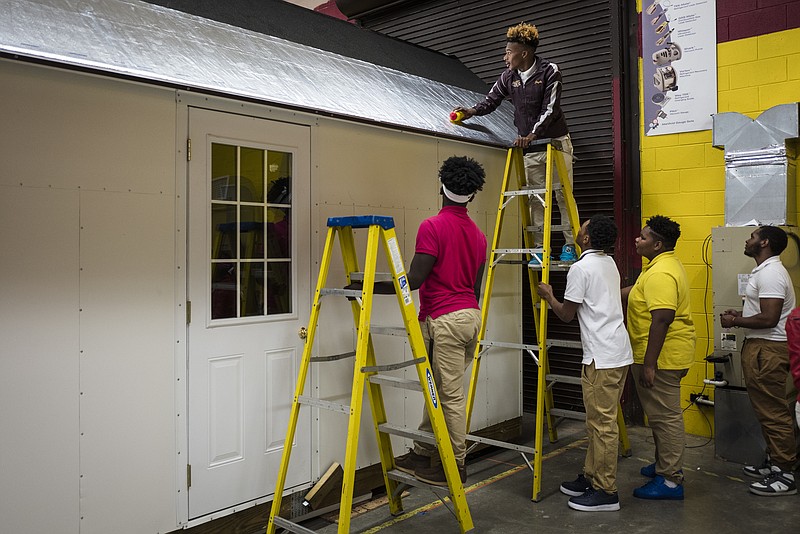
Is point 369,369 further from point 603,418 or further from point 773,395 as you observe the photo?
point 773,395

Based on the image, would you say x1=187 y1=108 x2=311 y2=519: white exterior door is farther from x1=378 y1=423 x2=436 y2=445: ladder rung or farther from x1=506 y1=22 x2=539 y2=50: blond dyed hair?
x1=506 y1=22 x2=539 y2=50: blond dyed hair

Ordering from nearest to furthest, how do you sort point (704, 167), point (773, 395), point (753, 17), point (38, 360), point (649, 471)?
point (38, 360) < point (773, 395) < point (649, 471) < point (753, 17) < point (704, 167)

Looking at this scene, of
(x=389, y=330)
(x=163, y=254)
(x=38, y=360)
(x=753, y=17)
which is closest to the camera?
(x=38, y=360)

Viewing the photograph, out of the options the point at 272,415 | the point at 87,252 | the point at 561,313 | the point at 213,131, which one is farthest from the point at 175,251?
the point at 561,313

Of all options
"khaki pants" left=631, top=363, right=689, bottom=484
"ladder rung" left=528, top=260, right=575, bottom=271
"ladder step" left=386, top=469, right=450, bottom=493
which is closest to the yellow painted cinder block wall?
A: "khaki pants" left=631, top=363, right=689, bottom=484

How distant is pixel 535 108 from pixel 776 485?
9.16 feet

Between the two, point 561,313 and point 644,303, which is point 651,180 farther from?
point 561,313

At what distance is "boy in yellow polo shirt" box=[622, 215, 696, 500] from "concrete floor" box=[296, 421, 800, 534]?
0.20 meters

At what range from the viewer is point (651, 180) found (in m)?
5.35

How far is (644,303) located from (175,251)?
2.64m

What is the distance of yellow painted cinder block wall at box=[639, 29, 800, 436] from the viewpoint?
4.73 metres

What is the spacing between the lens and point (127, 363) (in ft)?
9.60

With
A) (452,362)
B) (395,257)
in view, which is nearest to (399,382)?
(452,362)

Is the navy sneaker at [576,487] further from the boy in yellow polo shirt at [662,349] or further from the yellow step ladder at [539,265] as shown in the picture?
the boy in yellow polo shirt at [662,349]
